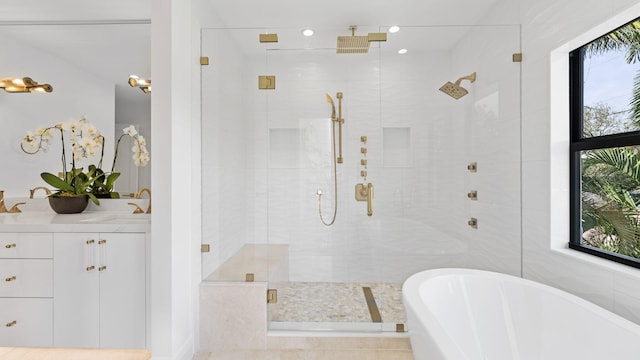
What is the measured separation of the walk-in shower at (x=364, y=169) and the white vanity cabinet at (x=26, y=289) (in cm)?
94

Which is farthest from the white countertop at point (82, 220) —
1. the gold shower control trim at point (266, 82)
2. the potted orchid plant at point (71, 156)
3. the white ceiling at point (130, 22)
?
the gold shower control trim at point (266, 82)

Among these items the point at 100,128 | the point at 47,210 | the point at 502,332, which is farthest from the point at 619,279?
the point at 47,210

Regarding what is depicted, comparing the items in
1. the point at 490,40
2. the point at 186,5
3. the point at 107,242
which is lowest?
the point at 107,242

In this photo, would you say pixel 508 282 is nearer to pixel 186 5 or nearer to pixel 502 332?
pixel 502 332

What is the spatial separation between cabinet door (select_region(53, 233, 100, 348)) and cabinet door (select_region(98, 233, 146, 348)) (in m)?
0.05

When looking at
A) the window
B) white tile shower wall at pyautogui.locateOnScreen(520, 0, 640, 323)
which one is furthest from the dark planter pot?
the window

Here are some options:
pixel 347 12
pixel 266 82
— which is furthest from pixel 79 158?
pixel 347 12

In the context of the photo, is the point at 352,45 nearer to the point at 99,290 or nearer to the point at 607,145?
the point at 607,145

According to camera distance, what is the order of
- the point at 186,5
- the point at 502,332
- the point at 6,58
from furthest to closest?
1. the point at 6,58
2. the point at 186,5
3. the point at 502,332

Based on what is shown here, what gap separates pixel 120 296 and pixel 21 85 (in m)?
1.85

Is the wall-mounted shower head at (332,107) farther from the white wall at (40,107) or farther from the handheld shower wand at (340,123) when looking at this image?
the white wall at (40,107)

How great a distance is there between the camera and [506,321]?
5.50 ft

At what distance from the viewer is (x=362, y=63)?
2.32 meters

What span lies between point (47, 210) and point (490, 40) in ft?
11.7
